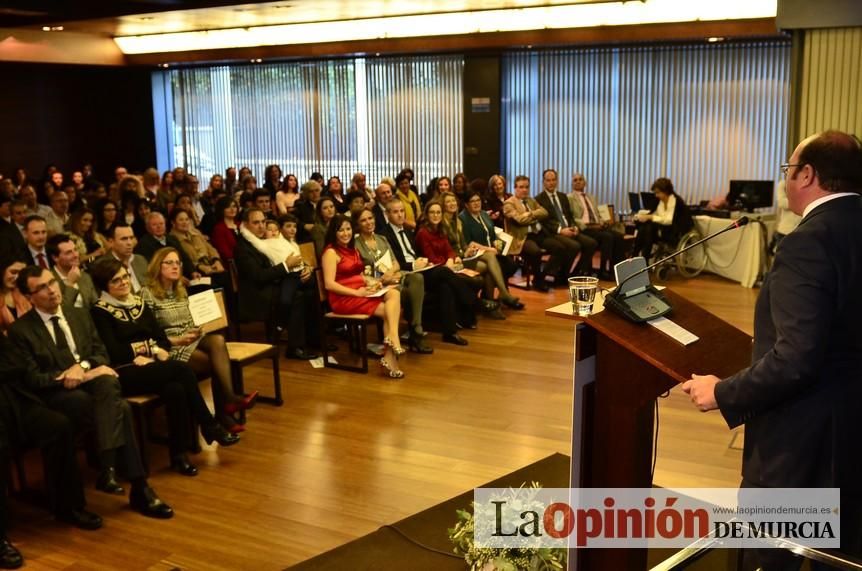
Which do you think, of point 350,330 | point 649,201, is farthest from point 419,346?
point 649,201

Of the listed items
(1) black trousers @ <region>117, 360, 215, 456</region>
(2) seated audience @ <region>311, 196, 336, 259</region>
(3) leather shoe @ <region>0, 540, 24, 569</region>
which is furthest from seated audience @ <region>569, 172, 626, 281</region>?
(3) leather shoe @ <region>0, 540, 24, 569</region>

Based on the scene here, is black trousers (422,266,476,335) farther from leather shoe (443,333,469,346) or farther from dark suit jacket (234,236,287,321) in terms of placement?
dark suit jacket (234,236,287,321)

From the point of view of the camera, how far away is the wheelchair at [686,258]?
10195 millimetres

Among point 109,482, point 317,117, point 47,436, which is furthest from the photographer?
point 317,117

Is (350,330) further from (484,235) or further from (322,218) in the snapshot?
(484,235)

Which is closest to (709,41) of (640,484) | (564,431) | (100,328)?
(564,431)

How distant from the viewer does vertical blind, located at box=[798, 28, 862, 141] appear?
21.7ft

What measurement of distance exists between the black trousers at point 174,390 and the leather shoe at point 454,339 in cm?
294

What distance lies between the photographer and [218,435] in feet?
16.0

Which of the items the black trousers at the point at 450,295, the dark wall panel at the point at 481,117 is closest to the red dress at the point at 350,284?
the black trousers at the point at 450,295

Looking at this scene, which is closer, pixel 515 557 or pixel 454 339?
pixel 515 557

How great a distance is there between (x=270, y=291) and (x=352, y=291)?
2.62ft

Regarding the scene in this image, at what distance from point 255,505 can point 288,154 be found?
37.4 ft

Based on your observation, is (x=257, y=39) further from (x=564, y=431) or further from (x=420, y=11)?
(x=564, y=431)
